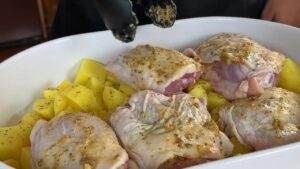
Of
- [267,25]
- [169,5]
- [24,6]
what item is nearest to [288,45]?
[267,25]

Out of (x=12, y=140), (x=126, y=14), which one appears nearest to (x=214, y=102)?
(x=126, y=14)

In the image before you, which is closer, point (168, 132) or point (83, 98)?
point (168, 132)

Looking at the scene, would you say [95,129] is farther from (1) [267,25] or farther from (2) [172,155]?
(1) [267,25]

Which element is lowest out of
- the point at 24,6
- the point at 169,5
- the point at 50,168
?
the point at 24,6

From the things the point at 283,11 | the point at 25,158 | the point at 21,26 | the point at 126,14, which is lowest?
the point at 21,26

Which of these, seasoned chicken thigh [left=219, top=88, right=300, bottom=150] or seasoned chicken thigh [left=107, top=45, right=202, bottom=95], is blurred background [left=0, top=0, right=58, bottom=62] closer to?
seasoned chicken thigh [left=107, top=45, right=202, bottom=95]

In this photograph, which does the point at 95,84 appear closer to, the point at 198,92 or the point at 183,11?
the point at 198,92

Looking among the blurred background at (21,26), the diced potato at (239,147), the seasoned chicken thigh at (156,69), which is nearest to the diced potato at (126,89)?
the seasoned chicken thigh at (156,69)
